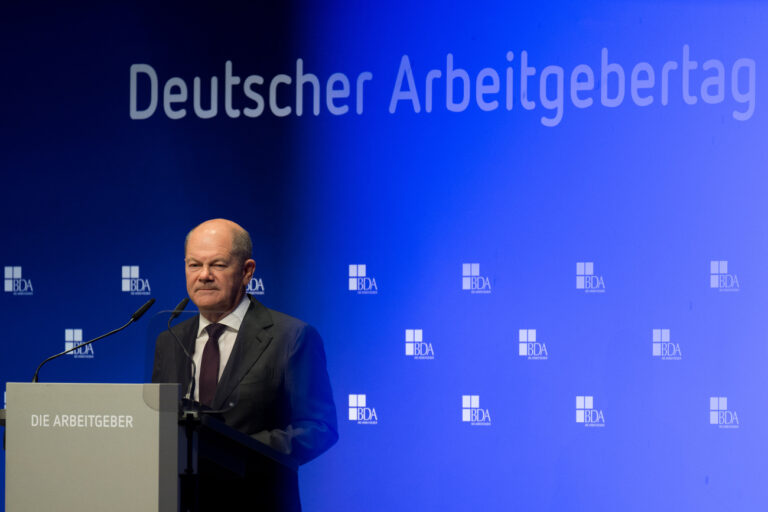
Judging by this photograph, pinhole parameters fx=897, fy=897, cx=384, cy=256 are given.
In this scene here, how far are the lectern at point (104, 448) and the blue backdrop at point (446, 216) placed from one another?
2.53 meters

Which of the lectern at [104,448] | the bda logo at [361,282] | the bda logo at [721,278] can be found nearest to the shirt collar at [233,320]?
the lectern at [104,448]

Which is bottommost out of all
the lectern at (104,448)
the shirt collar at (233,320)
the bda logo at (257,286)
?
the lectern at (104,448)

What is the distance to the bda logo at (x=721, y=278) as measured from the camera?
4.35 meters

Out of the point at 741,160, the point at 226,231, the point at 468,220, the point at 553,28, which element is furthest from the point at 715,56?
the point at 226,231

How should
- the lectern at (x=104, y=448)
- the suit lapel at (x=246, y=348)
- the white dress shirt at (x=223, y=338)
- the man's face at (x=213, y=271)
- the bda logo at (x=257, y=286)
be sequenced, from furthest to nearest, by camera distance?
the bda logo at (x=257, y=286)
the man's face at (x=213, y=271)
the white dress shirt at (x=223, y=338)
the suit lapel at (x=246, y=348)
the lectern at (x=104, y=448)

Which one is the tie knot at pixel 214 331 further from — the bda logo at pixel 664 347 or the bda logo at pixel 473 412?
the bda logo at pixel 664 347

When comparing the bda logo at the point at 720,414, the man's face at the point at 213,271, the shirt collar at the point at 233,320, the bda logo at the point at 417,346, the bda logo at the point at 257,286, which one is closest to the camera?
the shirt collar at the point at 233,320

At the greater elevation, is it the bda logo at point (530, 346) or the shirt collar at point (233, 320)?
the shirt collar at point (233, 320)

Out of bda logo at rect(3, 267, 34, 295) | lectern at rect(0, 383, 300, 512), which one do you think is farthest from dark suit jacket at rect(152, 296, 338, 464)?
bda logo at rect(3, 267, 34, 295)

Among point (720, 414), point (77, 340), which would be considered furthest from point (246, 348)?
point (720, 414)

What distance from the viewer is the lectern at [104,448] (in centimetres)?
189

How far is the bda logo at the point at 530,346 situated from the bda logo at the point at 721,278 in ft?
2.86

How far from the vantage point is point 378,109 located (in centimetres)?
451

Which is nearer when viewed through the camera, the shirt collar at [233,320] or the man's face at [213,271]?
the shirt collar at [233,320]
